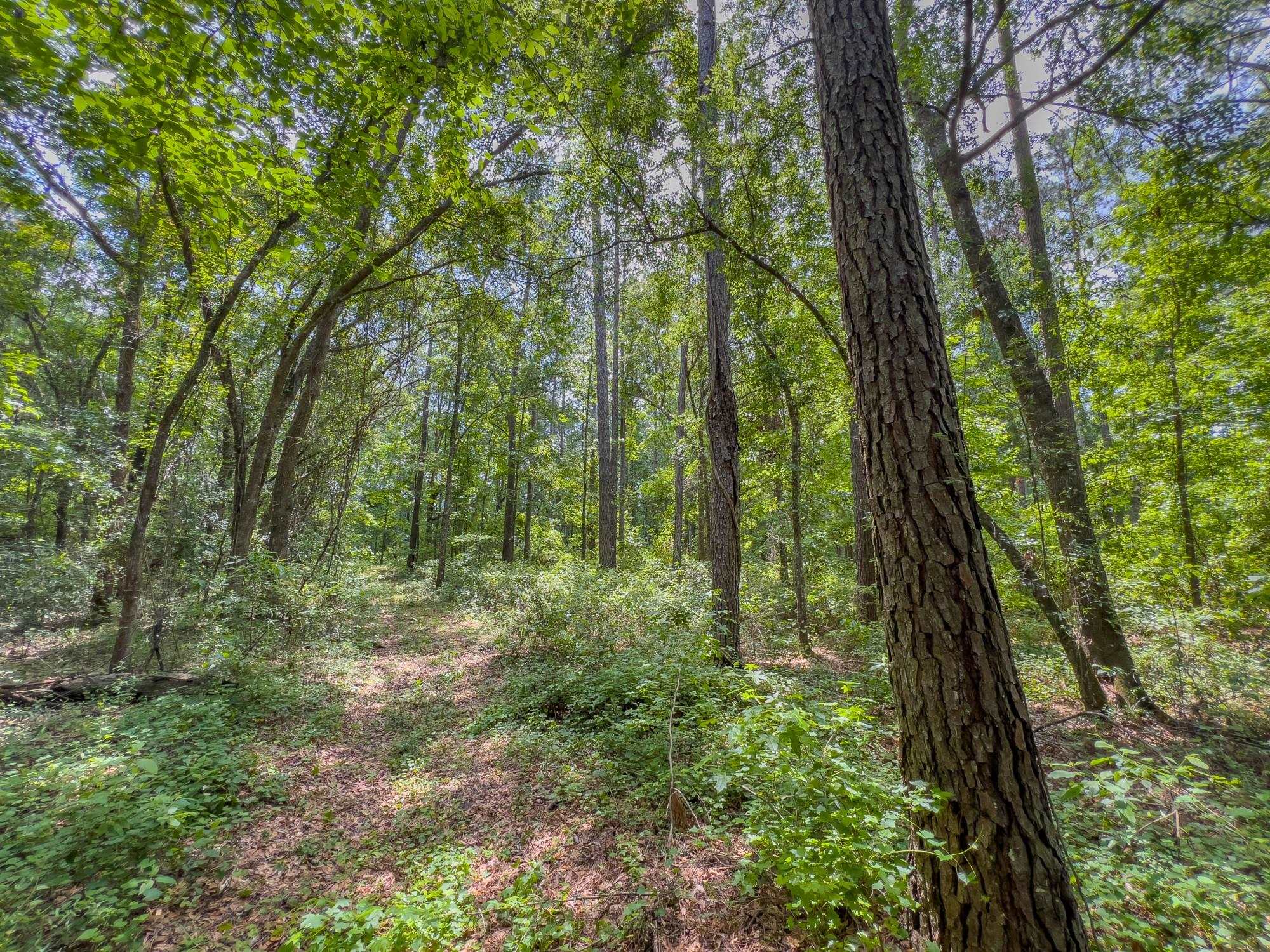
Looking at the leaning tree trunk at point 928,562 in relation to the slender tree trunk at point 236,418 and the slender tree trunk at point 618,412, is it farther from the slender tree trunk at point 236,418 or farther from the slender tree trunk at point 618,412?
the slender tree trunk at point 618,412

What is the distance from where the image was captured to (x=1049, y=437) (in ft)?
16.9

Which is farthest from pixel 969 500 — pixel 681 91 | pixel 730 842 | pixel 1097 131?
pixel 681 91

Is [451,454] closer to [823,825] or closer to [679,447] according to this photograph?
[679,447]

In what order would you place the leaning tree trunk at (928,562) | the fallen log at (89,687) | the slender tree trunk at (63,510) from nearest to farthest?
the leaning tree trunk at (928,562) < the fallen log at (89,687) < the slender tree trunk at (63,510)

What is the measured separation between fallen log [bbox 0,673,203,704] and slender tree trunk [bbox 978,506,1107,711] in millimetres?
8327

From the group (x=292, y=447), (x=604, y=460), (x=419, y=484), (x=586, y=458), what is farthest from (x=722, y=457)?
(x=419, y=484)

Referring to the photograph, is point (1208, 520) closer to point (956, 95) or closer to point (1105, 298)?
point (1105, 298)

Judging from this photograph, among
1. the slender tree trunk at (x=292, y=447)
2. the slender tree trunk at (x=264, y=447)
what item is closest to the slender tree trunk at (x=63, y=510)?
the slender tree trunk at (x=292, y=447)

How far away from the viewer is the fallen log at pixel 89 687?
4531 mm

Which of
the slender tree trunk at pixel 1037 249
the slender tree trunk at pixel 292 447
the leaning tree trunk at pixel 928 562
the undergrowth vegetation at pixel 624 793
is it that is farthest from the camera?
the slender tree trunk at pixel 292 447

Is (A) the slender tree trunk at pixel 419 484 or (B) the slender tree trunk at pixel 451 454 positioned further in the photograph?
(A) the slender tree trunk at pixel 419 484

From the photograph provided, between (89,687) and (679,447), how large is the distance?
9.38 metres

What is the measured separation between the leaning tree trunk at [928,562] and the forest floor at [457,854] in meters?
1.06

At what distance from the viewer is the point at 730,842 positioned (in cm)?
275
